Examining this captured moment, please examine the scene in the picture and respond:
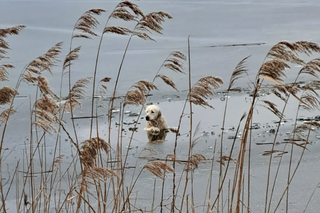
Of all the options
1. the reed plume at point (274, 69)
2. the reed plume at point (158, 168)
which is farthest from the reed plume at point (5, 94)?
the reed plume at point (274, 69)

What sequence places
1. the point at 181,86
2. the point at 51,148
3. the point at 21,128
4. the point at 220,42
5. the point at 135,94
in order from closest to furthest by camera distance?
1. the point at 135,94
2. the point at 51,148
3. the point at 21,128
4. the point at 181,86
5. the point at 220,42

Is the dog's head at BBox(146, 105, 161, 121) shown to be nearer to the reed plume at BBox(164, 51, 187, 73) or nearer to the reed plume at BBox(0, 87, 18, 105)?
the reed plume at BBox(164, 51, 187, 73)

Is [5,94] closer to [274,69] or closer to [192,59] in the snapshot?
[274,69]

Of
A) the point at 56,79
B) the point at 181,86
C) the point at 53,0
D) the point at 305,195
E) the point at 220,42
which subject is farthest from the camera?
the point at 53,0

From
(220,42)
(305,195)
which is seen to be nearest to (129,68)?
(220,42)

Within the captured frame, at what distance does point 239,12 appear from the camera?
13164 mm

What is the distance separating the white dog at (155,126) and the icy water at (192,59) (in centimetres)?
9

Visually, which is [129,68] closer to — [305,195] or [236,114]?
[236,114]

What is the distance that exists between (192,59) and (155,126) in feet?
10.5

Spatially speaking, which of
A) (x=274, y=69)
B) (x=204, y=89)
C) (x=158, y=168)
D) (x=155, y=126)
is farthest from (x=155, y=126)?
(x=158, y=168)

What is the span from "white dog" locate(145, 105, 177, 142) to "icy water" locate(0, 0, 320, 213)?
0.29ft

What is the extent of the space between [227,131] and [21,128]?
2.16 metres

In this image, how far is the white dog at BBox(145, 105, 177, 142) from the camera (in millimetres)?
5605

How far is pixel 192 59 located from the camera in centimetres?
871
